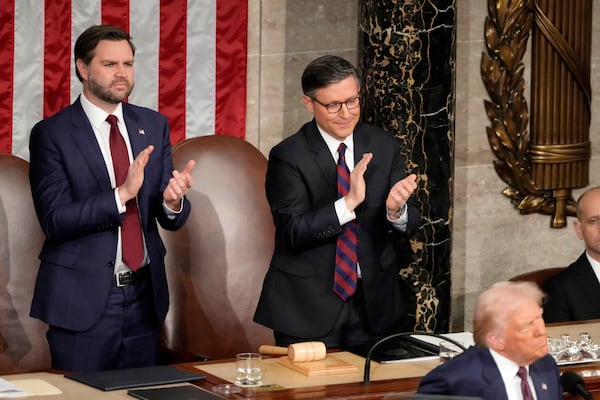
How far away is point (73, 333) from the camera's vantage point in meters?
5.17

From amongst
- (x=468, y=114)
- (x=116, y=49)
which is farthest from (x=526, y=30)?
(x=116, y=49)

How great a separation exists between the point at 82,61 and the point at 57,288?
3.11ft

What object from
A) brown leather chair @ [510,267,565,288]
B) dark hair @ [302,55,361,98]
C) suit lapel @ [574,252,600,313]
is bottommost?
brown leather chair @ [510,267,565,288]

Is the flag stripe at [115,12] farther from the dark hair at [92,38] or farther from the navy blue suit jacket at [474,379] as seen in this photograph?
the navy blue suit jacket at [474,379]

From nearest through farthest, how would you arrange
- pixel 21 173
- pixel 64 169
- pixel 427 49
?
pixel 64 169, pixel 21 173, pixel 427 49

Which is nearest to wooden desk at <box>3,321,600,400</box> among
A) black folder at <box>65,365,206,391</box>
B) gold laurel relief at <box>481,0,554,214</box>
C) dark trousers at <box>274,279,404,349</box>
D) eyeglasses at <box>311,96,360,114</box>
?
black folder at <box>65,365,206,391</box>

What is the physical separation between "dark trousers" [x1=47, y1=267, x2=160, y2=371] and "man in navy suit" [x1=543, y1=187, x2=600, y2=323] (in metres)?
1.89

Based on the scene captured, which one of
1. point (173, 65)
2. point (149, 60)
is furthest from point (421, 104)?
point (149, 60)

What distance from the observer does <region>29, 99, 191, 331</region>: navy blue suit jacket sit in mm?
5062

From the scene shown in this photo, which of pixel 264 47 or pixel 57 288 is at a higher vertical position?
pixel 264 47

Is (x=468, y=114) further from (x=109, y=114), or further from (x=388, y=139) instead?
(x=109, y=114)

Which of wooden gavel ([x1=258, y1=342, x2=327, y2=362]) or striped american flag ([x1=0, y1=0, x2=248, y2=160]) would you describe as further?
striped american flag ([x1=0, y1=0, x2=248, y2=160])

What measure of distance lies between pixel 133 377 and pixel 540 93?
3933 mm

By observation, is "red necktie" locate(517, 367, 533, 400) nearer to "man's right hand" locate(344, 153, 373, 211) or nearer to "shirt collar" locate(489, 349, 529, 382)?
"shirt collar" locate(489, 349, 529, 382)
